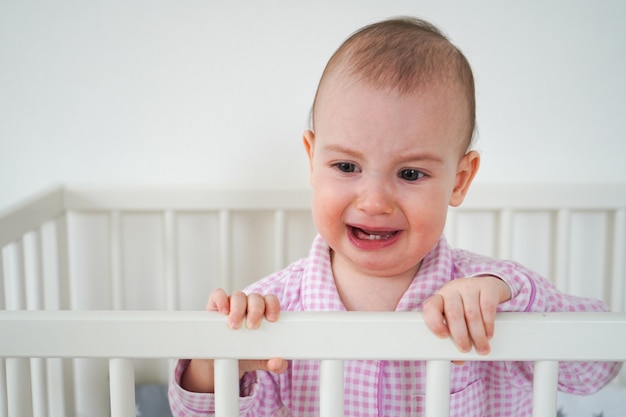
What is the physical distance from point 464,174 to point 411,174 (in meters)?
0.10

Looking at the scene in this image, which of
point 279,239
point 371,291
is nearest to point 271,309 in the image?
point 371,291

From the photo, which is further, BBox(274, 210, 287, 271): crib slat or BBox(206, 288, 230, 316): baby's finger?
BBox(274, 210, 287, 271): crib slat

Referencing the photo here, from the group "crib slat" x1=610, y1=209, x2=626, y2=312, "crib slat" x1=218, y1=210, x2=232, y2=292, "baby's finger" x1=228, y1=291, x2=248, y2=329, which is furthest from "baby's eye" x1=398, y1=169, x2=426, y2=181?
"crib slat" x1=610, y1=209, x2=626, y2=312

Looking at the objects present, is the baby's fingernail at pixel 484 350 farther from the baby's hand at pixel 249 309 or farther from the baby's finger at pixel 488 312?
the baby's hand at pixel 249 309

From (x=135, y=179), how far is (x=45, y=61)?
0.82 ft

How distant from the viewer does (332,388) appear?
23.0 inches

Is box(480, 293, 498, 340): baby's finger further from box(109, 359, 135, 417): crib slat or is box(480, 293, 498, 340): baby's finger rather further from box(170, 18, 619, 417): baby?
box(109, 359, 135, 417): crib slat

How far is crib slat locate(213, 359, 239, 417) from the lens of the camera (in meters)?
0.59

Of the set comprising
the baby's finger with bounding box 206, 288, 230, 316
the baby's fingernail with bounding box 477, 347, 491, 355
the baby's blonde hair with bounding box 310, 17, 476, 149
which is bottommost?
the baby's fingernail with bounding box 477, 347, 491, 355

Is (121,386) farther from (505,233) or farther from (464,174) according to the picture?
(505,233)

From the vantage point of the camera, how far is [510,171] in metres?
1.24

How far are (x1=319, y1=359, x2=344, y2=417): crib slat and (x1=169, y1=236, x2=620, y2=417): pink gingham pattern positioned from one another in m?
0.17

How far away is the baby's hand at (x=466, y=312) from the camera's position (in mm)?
581

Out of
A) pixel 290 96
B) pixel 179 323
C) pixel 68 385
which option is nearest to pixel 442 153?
pixel 179 323
